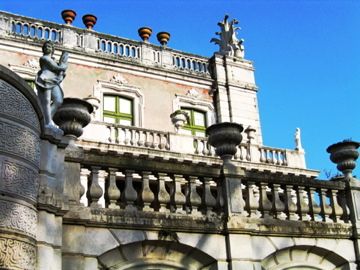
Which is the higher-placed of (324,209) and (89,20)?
(89,20)

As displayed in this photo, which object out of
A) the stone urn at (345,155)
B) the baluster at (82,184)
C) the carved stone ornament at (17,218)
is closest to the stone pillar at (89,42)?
the baluster at (82,184)

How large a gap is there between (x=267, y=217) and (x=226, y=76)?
1654 centimetres

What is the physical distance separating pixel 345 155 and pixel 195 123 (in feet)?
47.4

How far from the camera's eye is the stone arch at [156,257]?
7.20m

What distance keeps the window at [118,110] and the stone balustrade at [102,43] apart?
1640 millimetres

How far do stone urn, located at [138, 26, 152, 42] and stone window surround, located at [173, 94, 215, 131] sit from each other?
274 centimetres

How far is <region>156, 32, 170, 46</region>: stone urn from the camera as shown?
79.4 ft

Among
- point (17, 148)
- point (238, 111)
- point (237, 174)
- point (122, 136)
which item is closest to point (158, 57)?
point (238, 111)

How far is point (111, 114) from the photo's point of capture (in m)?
21.8

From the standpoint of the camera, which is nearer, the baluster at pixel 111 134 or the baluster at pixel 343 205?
the baluster at pixel 343 205

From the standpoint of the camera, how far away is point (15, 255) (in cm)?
601

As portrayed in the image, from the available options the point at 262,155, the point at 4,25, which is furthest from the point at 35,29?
the point at 262,155

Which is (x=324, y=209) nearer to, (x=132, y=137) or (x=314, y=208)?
(x=314, y=208)

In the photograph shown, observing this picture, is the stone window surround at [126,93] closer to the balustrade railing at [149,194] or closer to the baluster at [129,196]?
A: the balustrade railing at [149,194]
